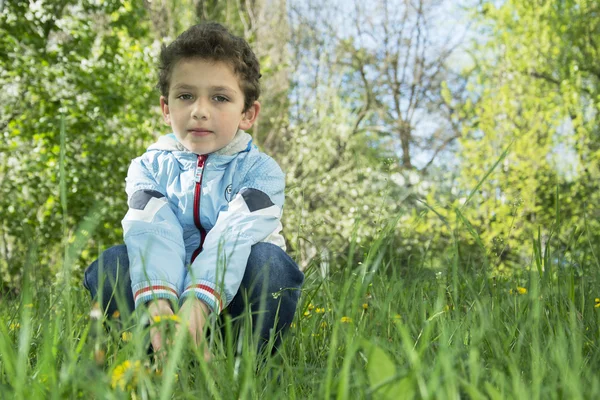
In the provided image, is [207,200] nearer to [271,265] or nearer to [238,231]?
[238,231]

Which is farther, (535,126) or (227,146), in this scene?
(535,126)

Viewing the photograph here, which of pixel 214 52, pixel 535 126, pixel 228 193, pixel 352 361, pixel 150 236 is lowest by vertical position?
pixel 352 361

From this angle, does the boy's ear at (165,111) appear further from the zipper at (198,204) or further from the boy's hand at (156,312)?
the boy's hand at (156,312)

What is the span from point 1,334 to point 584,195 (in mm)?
7345

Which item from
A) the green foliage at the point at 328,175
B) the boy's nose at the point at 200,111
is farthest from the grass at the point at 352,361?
the green foliage at the point at 328,175

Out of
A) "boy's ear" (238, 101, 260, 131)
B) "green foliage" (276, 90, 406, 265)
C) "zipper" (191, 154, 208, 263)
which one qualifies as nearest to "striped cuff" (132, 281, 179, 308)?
"zipper" (191, 154, 208, 263)

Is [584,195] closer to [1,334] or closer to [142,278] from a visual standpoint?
[142,278]

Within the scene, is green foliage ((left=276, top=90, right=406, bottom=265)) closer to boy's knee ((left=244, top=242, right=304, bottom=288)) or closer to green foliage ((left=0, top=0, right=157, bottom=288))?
green foliage ((left=0, top=0, right=157, bottom=288))

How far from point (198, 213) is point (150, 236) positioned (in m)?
0.39

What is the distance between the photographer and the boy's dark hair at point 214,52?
93.2 inches

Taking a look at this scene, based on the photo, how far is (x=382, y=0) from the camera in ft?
40.8

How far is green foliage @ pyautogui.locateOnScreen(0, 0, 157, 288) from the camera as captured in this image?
19.6ft

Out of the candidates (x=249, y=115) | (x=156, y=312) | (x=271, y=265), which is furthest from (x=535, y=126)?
(x=156, y=312)

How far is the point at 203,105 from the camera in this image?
2.25 meters
